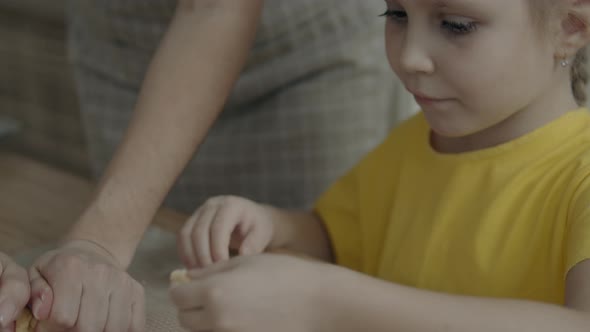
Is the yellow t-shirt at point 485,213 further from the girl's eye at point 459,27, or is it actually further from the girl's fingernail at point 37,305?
the girl's fingernail at point 37,305

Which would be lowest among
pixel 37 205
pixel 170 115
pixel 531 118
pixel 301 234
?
pixel 37 205

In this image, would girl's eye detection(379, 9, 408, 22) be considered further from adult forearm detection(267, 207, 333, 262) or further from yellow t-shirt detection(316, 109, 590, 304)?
adult forearm detection(267, 207, 333, 262)

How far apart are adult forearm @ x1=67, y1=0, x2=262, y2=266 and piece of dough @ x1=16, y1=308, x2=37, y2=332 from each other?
0.14 meters

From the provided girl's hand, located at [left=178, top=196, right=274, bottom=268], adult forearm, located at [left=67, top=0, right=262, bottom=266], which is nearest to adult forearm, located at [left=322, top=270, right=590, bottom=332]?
girl's hand, located at [left=178, top=196, right=274, bottom=268]

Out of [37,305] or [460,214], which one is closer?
[37,305]

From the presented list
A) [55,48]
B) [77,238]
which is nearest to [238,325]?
[77,238]

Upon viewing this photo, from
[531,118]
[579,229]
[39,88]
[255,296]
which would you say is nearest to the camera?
[255,296]

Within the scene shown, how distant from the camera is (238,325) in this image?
63 cm

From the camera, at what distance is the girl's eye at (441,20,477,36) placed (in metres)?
0.77

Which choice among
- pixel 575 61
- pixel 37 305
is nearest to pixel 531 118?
pixel 575 61

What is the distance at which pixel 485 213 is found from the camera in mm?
859

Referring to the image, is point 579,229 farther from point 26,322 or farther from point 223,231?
point 26,322

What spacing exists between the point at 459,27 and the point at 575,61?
0.19 meters

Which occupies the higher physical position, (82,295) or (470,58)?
(470,58)
